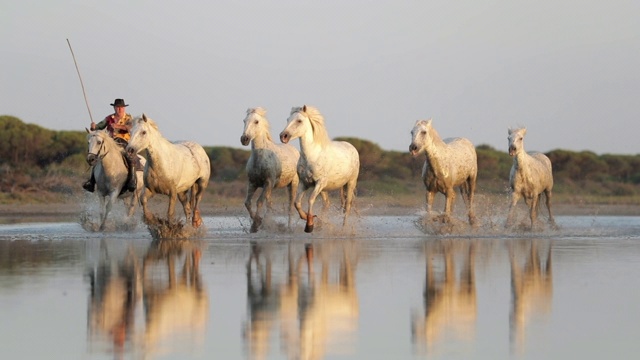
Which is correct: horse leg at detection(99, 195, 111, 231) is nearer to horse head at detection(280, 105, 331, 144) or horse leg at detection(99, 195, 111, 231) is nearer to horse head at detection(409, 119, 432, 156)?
horse head at detection(280, 105, 331, 144)

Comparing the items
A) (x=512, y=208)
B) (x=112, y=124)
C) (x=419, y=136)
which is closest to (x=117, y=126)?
(x=112, y=124)

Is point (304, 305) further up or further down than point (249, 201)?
further down

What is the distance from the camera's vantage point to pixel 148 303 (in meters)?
11.0

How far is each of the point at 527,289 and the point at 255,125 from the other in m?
10.3

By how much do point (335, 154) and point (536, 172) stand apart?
4.57 m

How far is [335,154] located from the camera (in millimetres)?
21469

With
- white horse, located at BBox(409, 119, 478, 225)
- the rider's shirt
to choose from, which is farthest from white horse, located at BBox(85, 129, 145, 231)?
white horse, located at BBox(409, 119, 478, 225)

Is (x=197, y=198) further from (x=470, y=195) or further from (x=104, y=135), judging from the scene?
(x=470, y=195)

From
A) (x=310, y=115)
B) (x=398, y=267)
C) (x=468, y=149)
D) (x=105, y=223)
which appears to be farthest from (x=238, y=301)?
(x=468, y=149)

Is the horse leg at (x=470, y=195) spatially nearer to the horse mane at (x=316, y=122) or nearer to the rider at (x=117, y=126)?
the horse mane at (x=316, y=122)

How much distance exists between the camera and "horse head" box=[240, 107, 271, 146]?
21594 mm

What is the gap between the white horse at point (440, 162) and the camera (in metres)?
21.9

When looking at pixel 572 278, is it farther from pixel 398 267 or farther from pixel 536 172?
pixel 536 172

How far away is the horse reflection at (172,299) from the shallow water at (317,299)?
0.04ft
